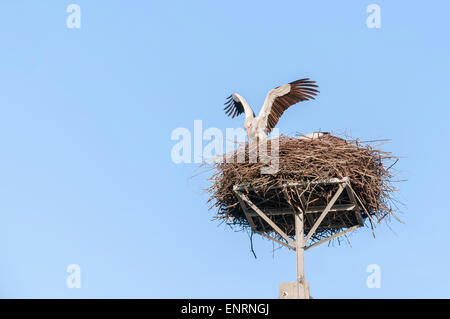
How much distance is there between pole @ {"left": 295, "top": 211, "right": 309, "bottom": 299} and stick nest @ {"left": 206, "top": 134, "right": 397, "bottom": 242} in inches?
8.6

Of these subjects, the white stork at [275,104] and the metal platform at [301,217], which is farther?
the white stork at [275,104]

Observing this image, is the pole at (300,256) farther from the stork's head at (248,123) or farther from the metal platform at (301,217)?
the stork's head at (248,123)

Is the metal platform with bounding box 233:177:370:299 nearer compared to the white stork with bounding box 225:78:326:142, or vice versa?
the metal platform with bounding box 233:177:370:299

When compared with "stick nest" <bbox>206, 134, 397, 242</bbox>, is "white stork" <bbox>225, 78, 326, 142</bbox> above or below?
above

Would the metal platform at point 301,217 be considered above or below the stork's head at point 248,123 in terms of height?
below

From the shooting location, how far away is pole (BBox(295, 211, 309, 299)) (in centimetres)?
1344

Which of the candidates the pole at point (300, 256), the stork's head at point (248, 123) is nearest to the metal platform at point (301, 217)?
the pole at point (300, 256)

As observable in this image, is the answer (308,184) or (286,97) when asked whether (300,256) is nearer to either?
(308,184)

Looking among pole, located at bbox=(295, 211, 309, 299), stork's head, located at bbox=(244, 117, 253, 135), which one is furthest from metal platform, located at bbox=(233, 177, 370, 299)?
stork's head, located at bbox=(244, 117, 253, 135)

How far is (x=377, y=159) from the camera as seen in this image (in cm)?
1523

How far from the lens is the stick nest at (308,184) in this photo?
14.4m

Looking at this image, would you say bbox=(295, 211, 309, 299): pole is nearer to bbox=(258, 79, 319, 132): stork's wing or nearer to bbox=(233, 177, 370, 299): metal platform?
bbox=(233, 177, 370, 299): metal platform

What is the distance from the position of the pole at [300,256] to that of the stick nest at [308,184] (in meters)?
0.22
